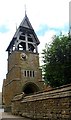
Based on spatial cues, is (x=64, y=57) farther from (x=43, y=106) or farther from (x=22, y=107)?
(x=43, y=106)

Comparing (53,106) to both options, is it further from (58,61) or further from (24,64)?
(24,64)

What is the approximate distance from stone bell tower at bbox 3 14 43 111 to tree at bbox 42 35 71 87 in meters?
11.1

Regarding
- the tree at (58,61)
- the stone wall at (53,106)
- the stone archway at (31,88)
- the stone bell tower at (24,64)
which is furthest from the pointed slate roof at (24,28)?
the stone wall at (53,106)

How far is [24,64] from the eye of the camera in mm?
43000

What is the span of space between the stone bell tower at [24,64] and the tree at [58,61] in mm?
11076

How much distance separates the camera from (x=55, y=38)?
99.7 feet

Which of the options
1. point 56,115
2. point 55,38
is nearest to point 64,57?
point 55,38

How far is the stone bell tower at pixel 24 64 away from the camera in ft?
135

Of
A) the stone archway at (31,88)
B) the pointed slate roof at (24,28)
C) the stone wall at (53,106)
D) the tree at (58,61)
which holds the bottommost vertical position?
the stone wall at (53,106)

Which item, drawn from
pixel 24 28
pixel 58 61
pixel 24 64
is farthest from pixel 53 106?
pixel 24 28

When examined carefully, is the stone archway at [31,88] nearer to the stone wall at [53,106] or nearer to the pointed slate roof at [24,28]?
the pointed slate roof at [24,28]

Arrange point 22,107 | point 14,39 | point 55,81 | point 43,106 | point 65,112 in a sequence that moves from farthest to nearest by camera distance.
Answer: point 14,39 → point 55,81 → point 22,107 → point 43,106 → point 65,112

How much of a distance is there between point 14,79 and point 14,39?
28.4ft

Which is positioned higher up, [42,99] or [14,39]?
[14,39]
